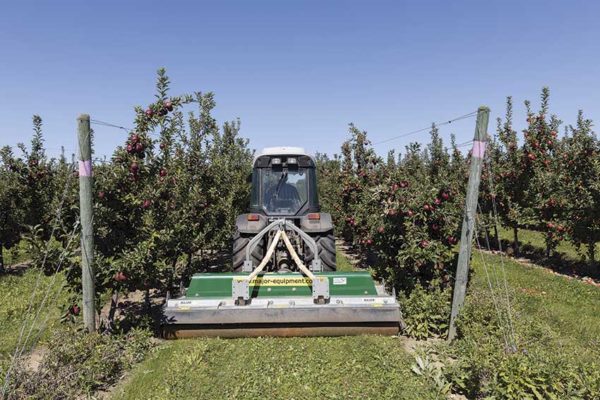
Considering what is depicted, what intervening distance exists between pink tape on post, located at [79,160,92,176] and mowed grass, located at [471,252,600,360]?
221 inches

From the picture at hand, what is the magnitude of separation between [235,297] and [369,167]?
823 cm

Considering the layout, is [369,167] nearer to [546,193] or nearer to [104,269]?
[546,193]

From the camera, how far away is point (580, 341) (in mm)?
6195

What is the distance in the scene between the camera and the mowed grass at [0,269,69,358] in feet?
20.2

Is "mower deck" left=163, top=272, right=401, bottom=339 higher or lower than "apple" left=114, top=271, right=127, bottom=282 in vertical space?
lower

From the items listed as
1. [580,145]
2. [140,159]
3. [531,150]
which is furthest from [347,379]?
[531,150]

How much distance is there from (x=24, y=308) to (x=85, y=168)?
179 inches

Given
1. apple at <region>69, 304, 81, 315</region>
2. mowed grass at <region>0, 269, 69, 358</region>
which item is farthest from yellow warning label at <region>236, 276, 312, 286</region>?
mowed grass at <region>0, 269, 69, 358</region>

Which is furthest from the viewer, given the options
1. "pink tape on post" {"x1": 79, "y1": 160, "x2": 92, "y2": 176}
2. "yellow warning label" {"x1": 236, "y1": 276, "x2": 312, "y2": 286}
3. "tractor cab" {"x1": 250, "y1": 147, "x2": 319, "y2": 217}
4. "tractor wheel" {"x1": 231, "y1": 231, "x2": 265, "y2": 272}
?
"tractor cab" {"x1": 250, "y1": 147, "x2": 319, "y2": 217}

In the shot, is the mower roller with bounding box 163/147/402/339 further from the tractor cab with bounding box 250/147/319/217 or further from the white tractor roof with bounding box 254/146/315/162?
the white tractor roof with bounding box 254/146/315/162

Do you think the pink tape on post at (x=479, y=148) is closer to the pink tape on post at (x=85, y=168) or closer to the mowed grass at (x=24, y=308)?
the pink tape on post at (x=85, y=168)

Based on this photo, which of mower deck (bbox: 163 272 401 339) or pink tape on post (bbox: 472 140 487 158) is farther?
mower deck (bbox: 163 272 401 339)

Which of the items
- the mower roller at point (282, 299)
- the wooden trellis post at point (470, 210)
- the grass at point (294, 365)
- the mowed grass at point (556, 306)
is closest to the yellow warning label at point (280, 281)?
the mower roller at point (282, 299)

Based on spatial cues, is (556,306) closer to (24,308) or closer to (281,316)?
(281,316)
